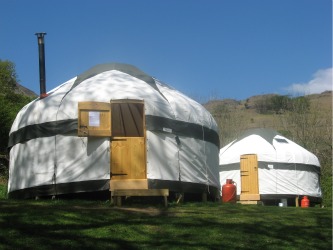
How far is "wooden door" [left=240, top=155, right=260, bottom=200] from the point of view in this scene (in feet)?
58.4

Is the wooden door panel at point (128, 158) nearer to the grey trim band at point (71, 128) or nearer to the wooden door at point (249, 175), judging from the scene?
the grey trim band at point (71, 128)

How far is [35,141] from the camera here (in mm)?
11266

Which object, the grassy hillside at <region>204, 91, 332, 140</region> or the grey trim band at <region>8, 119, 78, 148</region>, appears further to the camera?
the grassy hillside at <region>204, 91, 332, 140</region>

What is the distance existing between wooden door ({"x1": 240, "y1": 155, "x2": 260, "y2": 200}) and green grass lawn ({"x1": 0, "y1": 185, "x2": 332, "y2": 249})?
852cm

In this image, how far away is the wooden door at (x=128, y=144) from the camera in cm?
1088

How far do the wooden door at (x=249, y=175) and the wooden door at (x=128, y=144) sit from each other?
706cm

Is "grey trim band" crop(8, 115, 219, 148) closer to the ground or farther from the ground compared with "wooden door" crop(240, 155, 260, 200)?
farther from the ground

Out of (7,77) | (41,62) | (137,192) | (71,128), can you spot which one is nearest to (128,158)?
(71,128)

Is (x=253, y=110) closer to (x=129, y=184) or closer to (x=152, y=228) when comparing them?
(x=129, y=184)

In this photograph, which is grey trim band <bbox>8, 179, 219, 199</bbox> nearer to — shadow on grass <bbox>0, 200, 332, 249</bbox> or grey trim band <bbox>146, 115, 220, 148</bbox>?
grey trim band <bbox>146, 115, 220, 148</bbox>

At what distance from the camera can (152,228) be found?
7.27 metres

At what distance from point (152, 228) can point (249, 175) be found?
36.3 ft

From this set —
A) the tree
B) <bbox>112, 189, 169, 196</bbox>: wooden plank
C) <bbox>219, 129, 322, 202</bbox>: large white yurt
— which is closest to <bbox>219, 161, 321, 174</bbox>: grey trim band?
<bbox>219, 129, 322, 202</bbox>: large white yurt

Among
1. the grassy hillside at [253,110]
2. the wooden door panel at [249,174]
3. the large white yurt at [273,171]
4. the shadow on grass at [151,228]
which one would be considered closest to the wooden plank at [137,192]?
the shadow on grass at [151,228]
